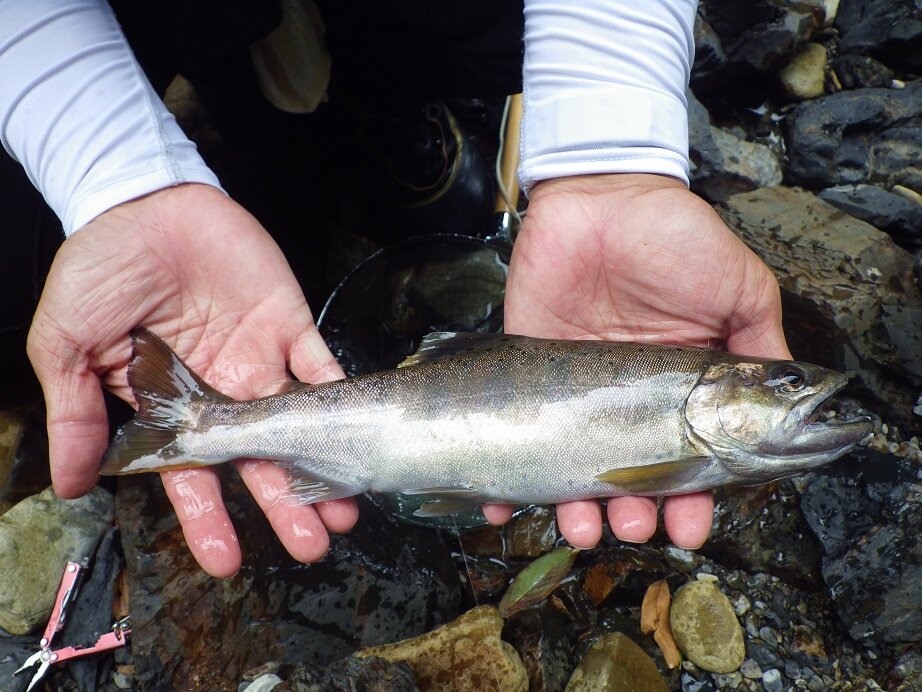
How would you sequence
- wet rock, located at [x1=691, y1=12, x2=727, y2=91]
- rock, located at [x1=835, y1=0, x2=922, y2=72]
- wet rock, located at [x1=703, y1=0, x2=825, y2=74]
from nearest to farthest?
1. wet rock, located at [x1=691, y1=12, x2=727, y2=91]
2. wet rock, located at [x1=703, y1=0, x2=825, y2=74]
3. rock, located at [x1=835, y1=0, x2=922, y2=72]

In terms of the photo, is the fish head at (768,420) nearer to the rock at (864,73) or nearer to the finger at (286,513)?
the finger at (286,513)

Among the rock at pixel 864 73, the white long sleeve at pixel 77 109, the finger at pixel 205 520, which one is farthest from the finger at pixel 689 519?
the rock at pixel 864 73

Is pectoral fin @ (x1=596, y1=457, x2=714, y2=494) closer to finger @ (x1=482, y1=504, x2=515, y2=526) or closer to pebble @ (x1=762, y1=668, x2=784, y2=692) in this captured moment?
finger @ (x1=482, y1=504, x2=515, y2=526)

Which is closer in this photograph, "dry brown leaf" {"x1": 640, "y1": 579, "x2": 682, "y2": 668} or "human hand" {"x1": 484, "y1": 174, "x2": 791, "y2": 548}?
"human hand" {"x1": 484, "y1": 174, "x2": 791, "y2": 548}

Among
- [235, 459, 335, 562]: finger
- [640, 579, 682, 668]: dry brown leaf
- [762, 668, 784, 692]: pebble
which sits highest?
[235, 459, 335, 562]: finger

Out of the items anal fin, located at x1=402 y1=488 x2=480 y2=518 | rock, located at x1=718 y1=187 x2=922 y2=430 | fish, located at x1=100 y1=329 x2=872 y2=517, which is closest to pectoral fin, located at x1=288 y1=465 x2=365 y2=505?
fish, located at x1=100 y1=329 x2=872 y2=517

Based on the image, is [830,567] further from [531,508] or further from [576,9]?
[576,9]

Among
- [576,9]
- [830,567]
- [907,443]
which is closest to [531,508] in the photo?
[830,567]

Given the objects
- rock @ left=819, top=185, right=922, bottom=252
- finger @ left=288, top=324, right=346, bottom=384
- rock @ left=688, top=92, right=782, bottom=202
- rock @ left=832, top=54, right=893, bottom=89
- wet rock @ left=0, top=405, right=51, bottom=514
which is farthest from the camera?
rock @ left=832, top=54, right=893, bottom=89
